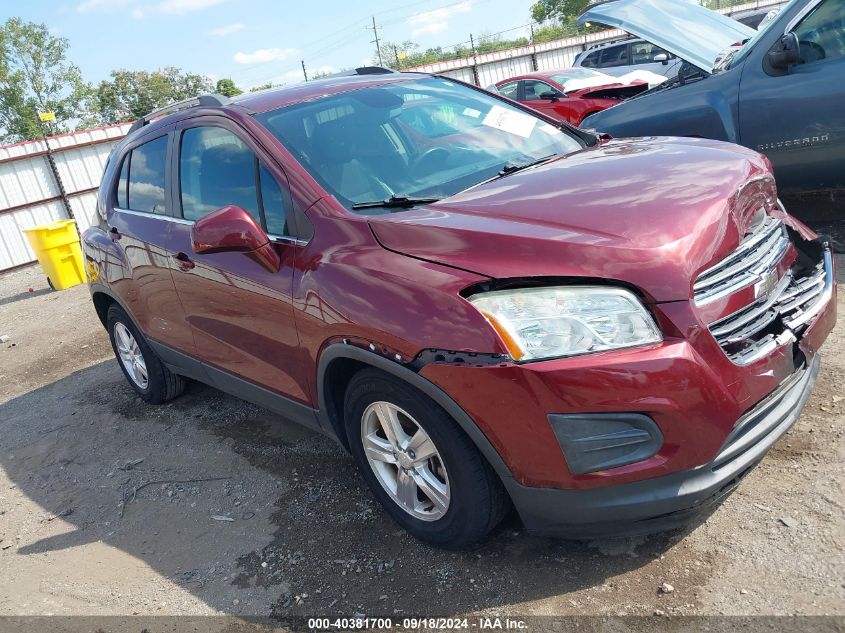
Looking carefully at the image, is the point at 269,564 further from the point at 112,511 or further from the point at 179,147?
the point at 179,147

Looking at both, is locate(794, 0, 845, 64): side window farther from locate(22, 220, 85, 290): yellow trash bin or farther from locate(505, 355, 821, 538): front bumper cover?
locate(22, 220, 85, 290): yellow trash bin

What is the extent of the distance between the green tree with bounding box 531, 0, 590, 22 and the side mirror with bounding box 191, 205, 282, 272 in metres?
61.9

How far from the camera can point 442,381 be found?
2408 mm

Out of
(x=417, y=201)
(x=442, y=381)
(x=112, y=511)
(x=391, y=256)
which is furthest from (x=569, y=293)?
(x=112, y=511)

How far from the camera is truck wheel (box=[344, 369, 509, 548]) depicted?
2543 mm

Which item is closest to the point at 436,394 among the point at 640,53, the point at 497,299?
the point at 497,299

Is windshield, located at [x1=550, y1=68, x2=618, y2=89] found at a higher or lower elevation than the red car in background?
higher

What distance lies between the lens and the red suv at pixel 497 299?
2.24 meters

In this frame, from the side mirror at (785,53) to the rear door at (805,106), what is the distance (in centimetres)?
6

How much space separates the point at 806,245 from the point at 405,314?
175 cm

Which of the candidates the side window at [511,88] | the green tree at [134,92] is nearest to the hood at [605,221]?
the side window at [511,88]

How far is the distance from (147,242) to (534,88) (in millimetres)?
9597

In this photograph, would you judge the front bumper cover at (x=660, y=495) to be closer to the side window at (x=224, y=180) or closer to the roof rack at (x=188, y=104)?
the side window at (x=224, y=180)

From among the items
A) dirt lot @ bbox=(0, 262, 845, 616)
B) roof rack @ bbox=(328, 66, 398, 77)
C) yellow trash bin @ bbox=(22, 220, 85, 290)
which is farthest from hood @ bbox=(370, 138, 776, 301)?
yellow trash bin @ bbox=(22, 220, 85, 290)
